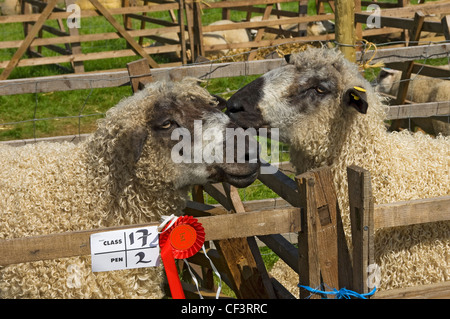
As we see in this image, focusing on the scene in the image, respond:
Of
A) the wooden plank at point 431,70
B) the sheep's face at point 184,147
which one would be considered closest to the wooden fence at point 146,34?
the wooden plank at point 431,70

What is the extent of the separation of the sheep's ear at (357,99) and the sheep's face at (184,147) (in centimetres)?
78

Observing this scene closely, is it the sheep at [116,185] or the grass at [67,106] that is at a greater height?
the sheep at [116,185]

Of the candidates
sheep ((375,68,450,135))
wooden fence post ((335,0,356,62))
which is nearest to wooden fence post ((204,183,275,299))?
wooden fence post ((335,0,356,62))

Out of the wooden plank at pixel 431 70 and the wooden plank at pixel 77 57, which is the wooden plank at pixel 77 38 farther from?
the wooden plank at pixel 431 70

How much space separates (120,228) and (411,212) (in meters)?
1.31

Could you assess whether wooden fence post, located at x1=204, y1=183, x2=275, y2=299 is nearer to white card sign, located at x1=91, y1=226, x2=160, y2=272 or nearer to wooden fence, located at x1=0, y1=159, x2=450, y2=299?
wooden fence, located at x1=0, y1=159, x2=450, y2=299

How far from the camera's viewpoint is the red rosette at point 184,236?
2443 millimetres

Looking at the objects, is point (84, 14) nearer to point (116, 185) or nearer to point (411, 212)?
point (116, 185)

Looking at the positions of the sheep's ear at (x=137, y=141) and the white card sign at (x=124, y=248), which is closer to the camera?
the white card sign at (x=124, y=248)

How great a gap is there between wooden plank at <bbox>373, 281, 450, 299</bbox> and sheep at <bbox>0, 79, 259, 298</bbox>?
36.5 inches

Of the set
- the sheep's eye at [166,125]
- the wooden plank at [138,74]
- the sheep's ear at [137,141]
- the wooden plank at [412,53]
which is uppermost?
the wooden plank at [138,74]

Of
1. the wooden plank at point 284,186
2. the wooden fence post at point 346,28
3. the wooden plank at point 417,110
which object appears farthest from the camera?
the wooden plank at point 417,110

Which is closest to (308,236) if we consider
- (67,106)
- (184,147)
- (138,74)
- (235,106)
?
(184,147)
